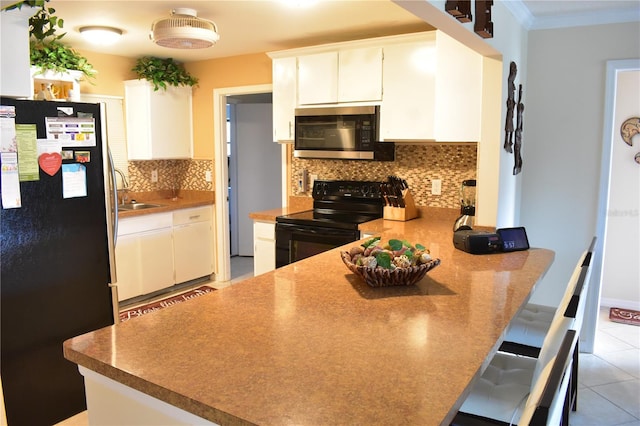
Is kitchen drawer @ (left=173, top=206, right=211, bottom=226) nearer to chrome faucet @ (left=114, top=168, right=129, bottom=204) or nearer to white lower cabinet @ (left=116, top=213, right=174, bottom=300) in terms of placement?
white lower cabinet @ (left=116, top=213, right=174, bottom=300)

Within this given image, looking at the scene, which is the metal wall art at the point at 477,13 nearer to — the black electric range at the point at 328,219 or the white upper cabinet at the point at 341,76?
the white upper cabinet at the point at 341,76

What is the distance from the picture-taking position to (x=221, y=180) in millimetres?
5129

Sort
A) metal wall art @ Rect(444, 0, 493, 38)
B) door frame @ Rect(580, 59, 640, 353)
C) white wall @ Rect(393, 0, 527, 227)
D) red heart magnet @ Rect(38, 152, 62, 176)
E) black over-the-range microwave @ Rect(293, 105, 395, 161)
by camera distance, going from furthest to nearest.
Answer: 1. black over-the-range microwave @ Rect(293, 105, 395, 161)
2. door frame @ Rect(580, 59, 640, 353)
3. white wall @ Rect(393, 0, 527, 227)
4. red heart magnet @ Rect(38, 152, 62, 176)
5. metal wall art @ Rect(444, 0, 493, 38)

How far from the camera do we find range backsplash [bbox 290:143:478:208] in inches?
148

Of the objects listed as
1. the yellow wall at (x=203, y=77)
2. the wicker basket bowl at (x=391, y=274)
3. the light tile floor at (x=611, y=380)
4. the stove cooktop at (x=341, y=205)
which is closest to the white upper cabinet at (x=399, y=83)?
the stove cooktop at (x=341, y=205)

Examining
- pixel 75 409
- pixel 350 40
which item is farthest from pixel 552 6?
pixel 75 409

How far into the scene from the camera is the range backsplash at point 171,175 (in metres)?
5.09

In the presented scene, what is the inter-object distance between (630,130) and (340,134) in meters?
2.52

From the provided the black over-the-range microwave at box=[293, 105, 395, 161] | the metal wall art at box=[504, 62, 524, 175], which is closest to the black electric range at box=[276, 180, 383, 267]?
the black over-the-range microwave at box=[293, 105, 395, 161]

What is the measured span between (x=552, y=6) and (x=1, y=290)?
3.49m

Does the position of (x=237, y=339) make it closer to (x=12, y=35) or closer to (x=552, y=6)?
(x=12, y=35)

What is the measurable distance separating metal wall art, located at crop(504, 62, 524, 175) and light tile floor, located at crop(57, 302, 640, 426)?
4.67 feet

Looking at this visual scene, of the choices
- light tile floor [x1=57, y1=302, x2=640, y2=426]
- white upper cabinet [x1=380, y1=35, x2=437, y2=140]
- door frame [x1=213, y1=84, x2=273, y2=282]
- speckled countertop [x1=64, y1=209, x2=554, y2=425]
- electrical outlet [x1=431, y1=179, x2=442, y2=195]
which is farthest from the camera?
door frame [x1=213, y1=84, x2=273, y2=282]

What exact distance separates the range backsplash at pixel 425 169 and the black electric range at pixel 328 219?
130 millimetres
